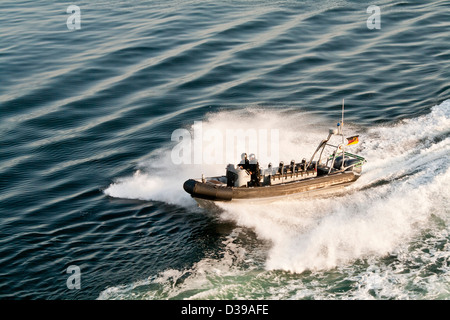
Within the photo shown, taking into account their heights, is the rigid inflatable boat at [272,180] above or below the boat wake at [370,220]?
above

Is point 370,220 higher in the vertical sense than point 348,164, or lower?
lower

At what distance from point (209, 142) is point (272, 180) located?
8.93 m

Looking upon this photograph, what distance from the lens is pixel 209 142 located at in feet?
121

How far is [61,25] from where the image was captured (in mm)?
59625

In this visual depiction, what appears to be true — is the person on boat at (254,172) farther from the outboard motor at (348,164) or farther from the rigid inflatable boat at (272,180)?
the outboard motor at (348,164)

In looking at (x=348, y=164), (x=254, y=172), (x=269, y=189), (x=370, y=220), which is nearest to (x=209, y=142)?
(x=254, y=172)

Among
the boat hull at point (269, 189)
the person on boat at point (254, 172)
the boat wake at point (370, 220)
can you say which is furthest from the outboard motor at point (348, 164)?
the person on boat at point (254, 172)

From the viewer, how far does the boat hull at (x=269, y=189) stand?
27703 mm

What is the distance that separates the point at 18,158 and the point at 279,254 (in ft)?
60.4

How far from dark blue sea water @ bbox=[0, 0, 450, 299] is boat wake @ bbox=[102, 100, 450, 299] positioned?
3.6 inches

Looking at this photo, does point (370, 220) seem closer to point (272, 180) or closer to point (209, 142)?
point (272, 180)

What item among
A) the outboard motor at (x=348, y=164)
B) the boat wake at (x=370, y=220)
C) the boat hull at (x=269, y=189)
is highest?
the outboard motor at (x=348, y=164)
